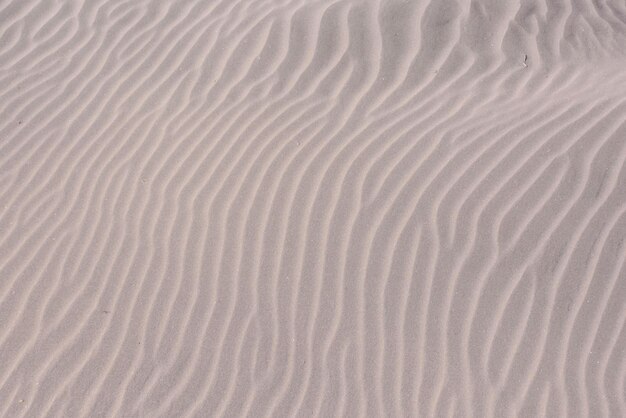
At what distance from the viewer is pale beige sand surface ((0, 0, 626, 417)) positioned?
3.13m

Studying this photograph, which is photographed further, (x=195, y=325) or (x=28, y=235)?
(x=28, y=235)

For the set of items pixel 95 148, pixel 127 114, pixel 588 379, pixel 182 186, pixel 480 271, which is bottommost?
pixel 588 379

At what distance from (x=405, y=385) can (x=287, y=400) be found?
22.2 inches

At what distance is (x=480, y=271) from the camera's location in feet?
11.1

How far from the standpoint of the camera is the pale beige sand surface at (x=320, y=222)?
123 inches

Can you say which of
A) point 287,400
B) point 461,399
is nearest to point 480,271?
point 461,399

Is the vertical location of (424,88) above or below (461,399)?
above

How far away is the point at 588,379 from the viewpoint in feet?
10.2

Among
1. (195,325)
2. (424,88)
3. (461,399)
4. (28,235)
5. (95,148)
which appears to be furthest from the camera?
(424,88)

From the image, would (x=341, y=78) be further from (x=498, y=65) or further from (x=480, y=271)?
(x=480, y=271)

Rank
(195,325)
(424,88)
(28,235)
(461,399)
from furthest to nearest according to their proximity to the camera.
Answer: (424,88) < (28,235) < (195,325) < (461,399)

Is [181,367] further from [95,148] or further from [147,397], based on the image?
[95,148]

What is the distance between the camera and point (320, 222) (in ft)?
11.7

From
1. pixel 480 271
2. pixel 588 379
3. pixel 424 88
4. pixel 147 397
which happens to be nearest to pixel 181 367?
pixel 147 397
